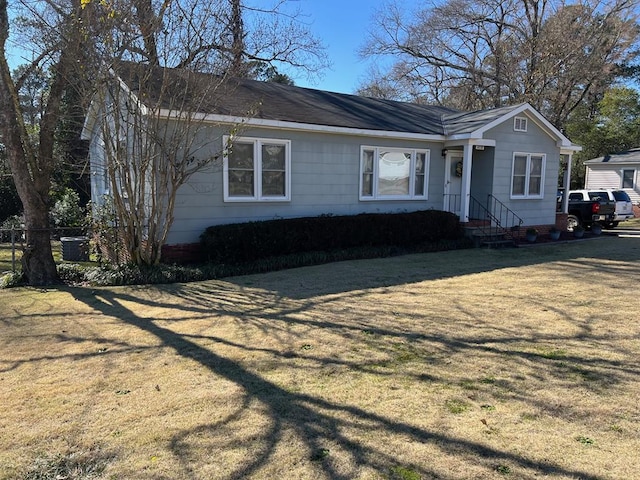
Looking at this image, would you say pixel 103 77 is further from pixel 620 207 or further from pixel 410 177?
pixel 620 207

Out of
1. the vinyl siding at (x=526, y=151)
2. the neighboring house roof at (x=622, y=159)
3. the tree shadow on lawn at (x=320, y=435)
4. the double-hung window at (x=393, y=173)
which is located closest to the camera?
the tree shadow on lawn at (x=320, y=435)

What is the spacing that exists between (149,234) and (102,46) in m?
3.37

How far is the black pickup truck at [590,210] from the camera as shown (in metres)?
18.0

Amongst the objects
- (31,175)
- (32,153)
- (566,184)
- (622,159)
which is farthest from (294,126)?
(622,159)

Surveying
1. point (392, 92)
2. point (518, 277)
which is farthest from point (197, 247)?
point (392, 92)

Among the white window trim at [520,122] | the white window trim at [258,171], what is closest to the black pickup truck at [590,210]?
the white window trim at [520,122]

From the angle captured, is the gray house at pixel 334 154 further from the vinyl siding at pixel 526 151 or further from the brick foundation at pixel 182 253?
the brick foundation at pixel 182 253

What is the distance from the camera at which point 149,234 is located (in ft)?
28.9

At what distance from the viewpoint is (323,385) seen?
12.9 ft

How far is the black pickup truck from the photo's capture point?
710 inches

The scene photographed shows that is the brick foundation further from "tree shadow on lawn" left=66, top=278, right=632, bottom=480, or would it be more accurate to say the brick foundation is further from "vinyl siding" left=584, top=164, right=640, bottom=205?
"vinyl siding" left=584, top=164, right=640, bottom=205

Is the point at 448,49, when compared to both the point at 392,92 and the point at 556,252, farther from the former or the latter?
the point at 556,252

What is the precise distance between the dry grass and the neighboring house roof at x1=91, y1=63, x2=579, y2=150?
384 centimetres

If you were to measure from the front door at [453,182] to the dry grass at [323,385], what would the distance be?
6.55 m
